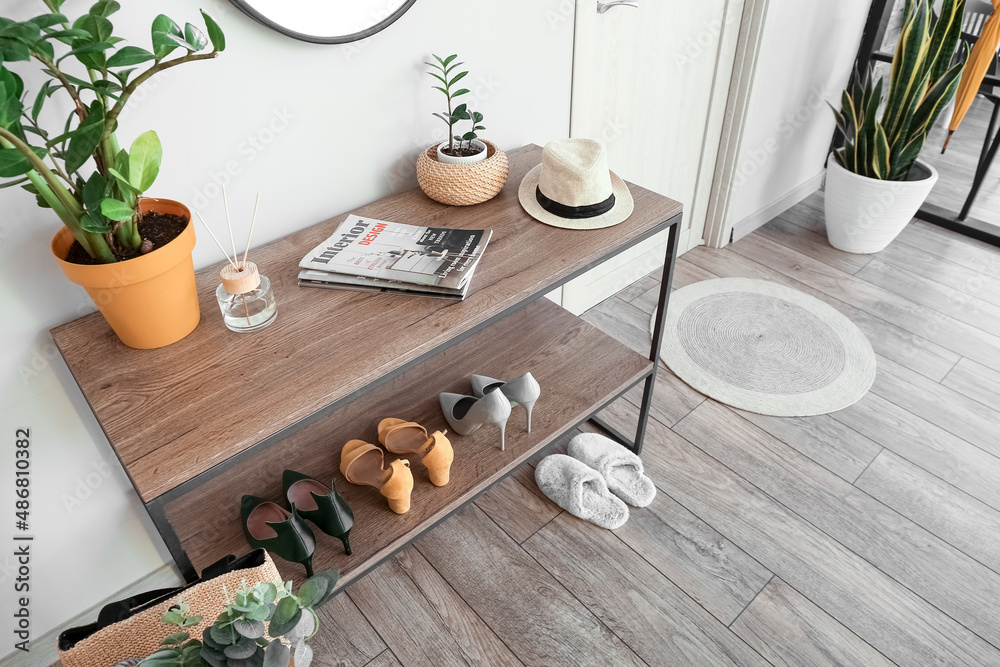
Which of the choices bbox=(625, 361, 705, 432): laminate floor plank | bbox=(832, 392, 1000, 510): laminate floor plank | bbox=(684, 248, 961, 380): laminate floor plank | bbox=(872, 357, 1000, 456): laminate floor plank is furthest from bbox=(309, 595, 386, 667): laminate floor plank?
bbox=(684, 248, 961, 380): laminate floor plank

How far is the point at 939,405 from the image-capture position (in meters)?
1.95

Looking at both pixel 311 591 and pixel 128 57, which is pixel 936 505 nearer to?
pixel 311 591

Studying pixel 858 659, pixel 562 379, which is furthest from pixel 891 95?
pixel 858 659

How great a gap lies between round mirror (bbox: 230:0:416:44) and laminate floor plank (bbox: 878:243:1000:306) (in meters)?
2.22

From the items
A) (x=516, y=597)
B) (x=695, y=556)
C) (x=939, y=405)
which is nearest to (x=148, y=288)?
(x=516, y=597)

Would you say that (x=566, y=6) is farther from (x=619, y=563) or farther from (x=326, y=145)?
(x=619, y=563)

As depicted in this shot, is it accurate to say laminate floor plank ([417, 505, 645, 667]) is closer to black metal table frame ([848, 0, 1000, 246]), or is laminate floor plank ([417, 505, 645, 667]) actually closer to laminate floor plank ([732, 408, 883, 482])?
laminate floor plank ([732, 408, 883, 482])

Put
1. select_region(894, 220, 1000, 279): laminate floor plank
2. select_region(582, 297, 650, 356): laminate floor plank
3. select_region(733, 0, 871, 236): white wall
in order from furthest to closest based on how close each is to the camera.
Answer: select_region(894, 220, 1000, 279): laminate floor plank
select_region(733, 0, 871, 236): white wall
select_region(582, 297, 650, 356): laminate floor plank

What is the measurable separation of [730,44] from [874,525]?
1564mm

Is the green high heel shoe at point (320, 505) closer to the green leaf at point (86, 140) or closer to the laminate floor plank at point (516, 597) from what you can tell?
the laminate floor plank at point (516, 597)

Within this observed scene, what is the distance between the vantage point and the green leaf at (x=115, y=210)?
0.83 metres

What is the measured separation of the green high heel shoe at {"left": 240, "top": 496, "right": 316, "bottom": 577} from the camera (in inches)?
43.0

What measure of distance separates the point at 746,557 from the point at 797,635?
0.20 m

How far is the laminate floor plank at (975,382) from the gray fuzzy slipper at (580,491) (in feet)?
3.93
